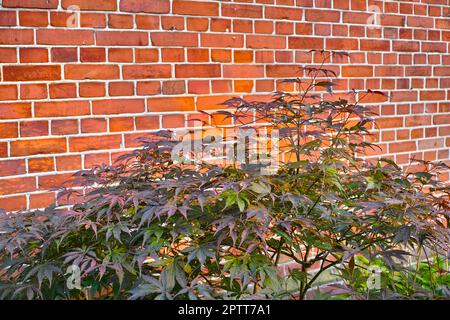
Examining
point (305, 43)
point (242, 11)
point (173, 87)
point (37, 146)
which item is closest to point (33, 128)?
point (37, 146)

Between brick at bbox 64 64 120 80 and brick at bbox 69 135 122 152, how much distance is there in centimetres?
33

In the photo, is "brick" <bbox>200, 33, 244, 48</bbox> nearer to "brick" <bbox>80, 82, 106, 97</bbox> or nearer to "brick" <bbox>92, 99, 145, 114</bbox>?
"brick" <bbox>92, 99, 145, 114</bbox>

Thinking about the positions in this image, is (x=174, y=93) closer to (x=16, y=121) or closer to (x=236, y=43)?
(x=236, y=43)

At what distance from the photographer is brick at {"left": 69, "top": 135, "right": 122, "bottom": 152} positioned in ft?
11.2

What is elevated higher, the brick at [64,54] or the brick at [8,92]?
the brick at [64,54]

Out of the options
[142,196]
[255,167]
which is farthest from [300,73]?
[142,196]

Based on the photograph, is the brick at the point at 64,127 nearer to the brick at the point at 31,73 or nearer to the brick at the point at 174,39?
the brick at the point at 31,73

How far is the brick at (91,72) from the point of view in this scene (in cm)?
337

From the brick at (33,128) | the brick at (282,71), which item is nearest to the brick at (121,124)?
the brick at (33,128)

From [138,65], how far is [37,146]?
737 millimetres

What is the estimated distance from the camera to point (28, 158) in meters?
3.28

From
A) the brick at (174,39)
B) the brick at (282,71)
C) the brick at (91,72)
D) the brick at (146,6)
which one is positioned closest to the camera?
the brick at (91,72)

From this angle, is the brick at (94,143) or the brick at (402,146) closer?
the brick at (94,143)

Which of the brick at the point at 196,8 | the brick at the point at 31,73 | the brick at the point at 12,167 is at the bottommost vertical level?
the brick at the point at 12,167
